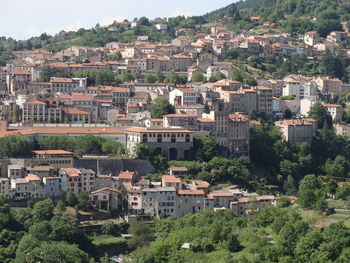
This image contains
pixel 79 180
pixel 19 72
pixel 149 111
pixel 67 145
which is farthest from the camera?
pixel 19 72

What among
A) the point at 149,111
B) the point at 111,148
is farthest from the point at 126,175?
the point at 149,111

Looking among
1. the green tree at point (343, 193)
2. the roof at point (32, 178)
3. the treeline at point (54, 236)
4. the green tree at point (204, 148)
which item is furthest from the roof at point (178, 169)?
the green tree at point (343, 193)

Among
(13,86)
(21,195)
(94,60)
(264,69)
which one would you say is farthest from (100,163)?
(264,69)

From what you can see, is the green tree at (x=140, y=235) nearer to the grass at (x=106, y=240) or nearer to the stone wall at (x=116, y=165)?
the grass at (x=106, y=240)

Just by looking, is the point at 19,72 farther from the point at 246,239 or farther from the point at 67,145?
the point at 246,239

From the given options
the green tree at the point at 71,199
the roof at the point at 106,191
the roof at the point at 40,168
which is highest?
the roof at the point at 40,168

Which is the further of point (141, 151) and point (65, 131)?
point (65, 131)
